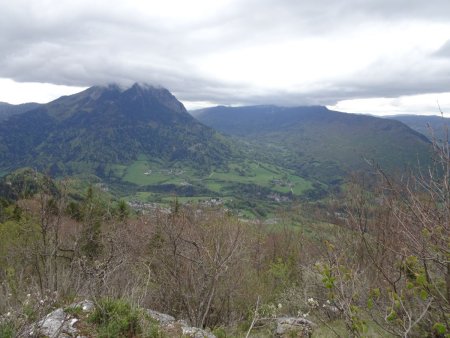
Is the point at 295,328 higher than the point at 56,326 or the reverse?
the reverse

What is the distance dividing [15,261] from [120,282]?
54.5 ft

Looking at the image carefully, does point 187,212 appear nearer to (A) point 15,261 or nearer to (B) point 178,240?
(B) point 178,240

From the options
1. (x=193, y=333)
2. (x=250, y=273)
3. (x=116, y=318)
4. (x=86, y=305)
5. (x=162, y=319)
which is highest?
(x=116, y=318)

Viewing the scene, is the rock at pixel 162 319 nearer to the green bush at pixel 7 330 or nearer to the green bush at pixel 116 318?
the green bush at pixel 116 318

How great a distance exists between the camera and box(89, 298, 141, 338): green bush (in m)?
7.10

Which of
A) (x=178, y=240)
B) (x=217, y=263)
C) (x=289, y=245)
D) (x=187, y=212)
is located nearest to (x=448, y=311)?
(x=217, y=263)

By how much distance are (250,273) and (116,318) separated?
10.8 metres

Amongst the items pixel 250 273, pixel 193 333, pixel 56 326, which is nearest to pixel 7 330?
pixel 56 326

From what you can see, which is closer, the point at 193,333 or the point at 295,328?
the point at 193,333

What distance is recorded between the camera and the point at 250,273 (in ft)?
56.4

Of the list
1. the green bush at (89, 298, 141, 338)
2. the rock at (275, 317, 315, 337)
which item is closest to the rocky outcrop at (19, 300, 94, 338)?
the green bush at (89, 298, 141, 338)

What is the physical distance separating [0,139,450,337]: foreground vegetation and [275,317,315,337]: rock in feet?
0.92

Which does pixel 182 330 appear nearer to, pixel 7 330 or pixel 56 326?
pixel 56 326

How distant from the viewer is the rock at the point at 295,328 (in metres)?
9.78
